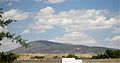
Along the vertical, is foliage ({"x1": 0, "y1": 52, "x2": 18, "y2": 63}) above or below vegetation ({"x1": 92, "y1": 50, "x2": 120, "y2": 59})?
below

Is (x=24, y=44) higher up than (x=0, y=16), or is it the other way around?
(x=0, y=16)

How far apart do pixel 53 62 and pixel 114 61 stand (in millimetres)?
28577

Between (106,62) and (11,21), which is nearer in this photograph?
(11,21)

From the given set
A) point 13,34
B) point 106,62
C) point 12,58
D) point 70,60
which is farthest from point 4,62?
point 106,62

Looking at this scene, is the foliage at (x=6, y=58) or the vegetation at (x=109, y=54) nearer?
the foliage at (x=6, y=58)

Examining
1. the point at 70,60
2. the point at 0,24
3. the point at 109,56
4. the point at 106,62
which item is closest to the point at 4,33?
the point at 0,24

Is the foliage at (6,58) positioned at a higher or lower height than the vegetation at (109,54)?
lower

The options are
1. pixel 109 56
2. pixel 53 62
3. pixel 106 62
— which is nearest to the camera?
pixel 53 62

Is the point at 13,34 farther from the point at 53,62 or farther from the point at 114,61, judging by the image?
the point at 114,61

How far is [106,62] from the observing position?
123875mm

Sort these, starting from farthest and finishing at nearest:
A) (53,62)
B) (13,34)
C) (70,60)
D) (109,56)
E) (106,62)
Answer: (109,56) < (106,62) < (53,62) < (70,60) < (13,34)

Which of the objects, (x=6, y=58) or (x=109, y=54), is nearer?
(x=6, y=58)

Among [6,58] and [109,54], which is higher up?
[109,54]

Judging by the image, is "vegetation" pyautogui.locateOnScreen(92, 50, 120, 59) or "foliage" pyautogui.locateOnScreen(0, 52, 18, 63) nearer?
"foliage" pyautogui.locateOnScreen(0, 52, 18, 63)
